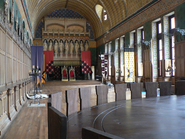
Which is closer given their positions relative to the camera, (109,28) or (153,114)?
(153,114)

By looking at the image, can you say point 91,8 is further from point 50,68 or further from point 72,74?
point 50,68

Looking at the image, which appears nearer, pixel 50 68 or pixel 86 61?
pixel 50 68

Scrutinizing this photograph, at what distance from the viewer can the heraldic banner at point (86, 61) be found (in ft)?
72.2

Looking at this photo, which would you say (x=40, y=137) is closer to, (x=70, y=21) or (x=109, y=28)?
(x=109, y=28)

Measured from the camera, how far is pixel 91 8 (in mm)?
20500

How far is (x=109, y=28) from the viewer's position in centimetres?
1811

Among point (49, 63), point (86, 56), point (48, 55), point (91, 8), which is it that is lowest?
point (49, 63)

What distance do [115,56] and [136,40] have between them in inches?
164

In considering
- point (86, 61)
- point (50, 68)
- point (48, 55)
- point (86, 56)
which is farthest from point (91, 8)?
point (50, 68)

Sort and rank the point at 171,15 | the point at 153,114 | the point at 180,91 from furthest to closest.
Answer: the point at 171,15 < the point at 180,91 < the point at 153,114

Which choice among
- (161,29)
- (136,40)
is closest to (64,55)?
(136,40)

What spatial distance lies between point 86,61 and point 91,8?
20.2 ft

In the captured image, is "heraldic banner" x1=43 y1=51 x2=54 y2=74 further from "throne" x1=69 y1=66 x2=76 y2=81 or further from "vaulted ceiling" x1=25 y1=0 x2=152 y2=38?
"vaulted ceiling" x1=25 y1=0 x2=152 y2=38

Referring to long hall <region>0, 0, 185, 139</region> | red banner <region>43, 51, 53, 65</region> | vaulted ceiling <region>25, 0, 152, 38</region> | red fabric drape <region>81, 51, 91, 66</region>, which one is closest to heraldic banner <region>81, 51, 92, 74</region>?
red fabric drape <region>81, 51, 91, 66</region>
